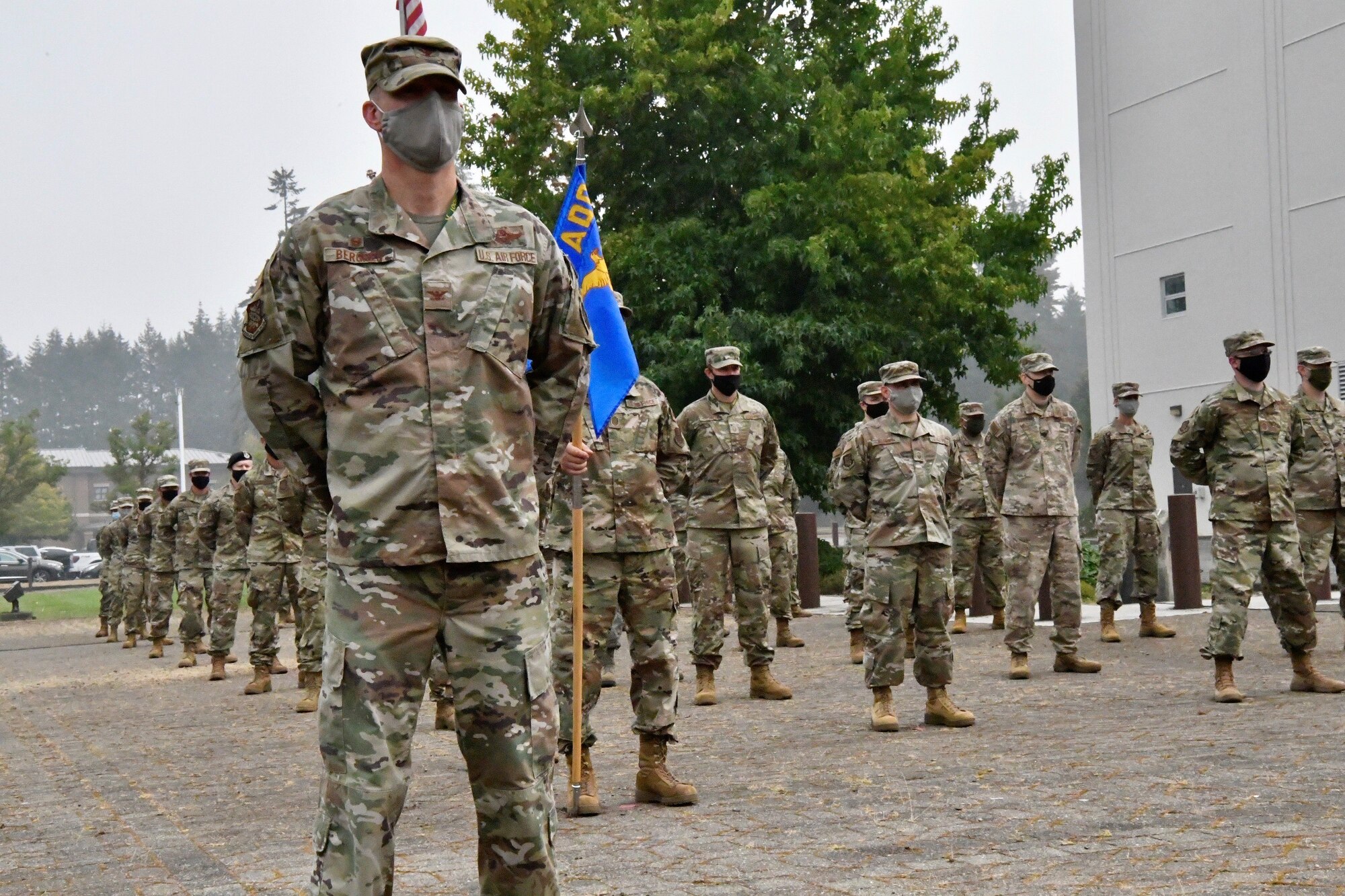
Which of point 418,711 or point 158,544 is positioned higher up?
point 158,544

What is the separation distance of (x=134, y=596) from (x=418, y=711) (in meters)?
23.2

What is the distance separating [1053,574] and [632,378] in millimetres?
6320

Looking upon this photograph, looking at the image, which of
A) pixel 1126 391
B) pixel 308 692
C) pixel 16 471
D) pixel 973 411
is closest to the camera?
pixel 308 692

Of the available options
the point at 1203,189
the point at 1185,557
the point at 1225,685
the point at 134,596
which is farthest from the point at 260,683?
the point at 1203,189

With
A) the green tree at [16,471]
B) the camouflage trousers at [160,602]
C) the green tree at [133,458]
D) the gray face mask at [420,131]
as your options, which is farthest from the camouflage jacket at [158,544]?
the green tree at [16,471]

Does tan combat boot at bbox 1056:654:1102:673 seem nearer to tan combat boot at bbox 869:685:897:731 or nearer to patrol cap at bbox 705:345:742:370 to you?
tan combat boot at bbox 869:685:897:731

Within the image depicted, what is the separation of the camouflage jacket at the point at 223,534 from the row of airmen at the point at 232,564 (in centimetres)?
1

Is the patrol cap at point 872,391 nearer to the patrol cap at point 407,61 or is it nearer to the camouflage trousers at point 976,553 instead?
the camouflage trousers at point 976,553

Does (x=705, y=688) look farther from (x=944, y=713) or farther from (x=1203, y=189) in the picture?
(x=1203, y=189)

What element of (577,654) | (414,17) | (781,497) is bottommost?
(577,654)

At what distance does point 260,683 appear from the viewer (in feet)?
51.3

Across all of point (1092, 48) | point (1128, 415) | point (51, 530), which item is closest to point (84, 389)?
point (51, 530)

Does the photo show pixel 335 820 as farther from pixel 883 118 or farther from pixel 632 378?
pixel 883 118

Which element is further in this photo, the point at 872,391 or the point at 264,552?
the point at 264,552
